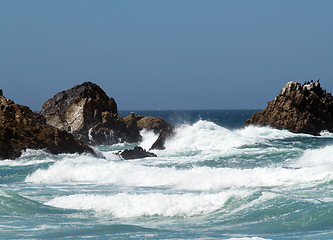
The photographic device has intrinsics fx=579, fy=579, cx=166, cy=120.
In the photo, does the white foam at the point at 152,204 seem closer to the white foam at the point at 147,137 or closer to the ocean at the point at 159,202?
the ocean at the point at 159,202

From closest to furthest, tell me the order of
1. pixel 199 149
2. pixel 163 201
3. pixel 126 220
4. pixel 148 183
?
pixel 126 220, pixel 163 201, pixel 148 183, pixel 199 149

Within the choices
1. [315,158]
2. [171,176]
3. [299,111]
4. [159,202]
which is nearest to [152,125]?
[299,111]

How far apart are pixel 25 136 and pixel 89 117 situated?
16494mm

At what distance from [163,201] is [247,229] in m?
3.36

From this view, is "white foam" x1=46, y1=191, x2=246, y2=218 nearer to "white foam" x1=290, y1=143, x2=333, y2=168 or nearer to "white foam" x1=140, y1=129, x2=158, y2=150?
"white foam" x1=290, y1=143, x2=333, y2=168

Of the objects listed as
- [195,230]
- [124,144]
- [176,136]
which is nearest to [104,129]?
[124,144]

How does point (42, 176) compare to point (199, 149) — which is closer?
point (42, 176)

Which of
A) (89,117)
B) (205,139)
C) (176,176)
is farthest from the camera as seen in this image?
(89,117)

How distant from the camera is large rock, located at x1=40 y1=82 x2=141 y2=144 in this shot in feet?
155

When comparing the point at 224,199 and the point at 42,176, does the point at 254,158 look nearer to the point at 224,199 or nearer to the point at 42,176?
the point at 42,176

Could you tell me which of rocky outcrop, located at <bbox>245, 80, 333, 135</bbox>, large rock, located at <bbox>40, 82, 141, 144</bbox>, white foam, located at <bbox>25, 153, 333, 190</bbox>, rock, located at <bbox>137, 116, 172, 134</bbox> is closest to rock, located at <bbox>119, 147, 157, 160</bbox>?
white foam, located at <bbox>25, 153, 333, 190</bbox>

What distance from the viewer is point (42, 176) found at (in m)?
25.3

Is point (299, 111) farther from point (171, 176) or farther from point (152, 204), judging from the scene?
point (152, 204)

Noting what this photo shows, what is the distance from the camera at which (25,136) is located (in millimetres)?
31438
